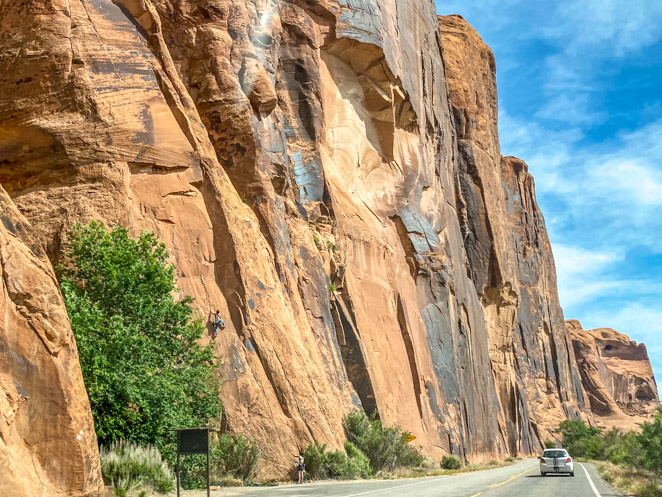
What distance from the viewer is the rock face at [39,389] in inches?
444

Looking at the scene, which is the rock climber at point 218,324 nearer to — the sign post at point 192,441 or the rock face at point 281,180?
the rock face at point 281,180

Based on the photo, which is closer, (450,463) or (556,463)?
(556,463)

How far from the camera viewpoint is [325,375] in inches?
1152

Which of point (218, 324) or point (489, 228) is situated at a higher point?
point (489, 228)

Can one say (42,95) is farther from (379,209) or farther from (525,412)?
(525,412)

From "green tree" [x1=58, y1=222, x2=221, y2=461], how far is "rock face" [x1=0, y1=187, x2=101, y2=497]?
168 inches

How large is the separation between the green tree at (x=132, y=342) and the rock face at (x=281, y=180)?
90.7 inches

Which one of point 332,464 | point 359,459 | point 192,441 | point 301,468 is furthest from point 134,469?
point 359,459

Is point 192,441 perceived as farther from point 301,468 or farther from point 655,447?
point 655,447

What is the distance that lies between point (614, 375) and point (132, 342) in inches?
5869

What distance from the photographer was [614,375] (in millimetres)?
151125

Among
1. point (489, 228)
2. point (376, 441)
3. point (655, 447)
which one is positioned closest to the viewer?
point (655, 447)

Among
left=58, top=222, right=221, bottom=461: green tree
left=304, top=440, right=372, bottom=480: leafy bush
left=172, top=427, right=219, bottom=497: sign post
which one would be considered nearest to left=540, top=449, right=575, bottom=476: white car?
left=304, top=440, right=372, bottom=480: leafy bush

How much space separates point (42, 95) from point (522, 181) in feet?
320
